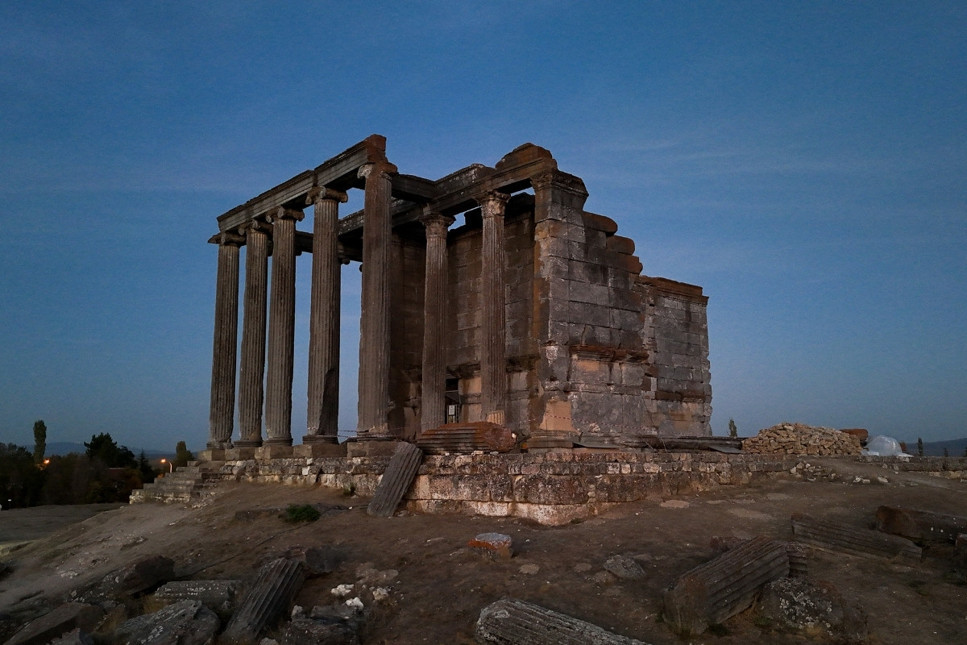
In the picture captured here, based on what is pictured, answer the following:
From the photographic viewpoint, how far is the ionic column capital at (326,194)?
2053 cm

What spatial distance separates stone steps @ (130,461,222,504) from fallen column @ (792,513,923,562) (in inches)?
600

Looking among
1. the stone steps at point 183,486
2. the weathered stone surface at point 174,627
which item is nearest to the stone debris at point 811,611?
the weathered stone surface at point 174,627

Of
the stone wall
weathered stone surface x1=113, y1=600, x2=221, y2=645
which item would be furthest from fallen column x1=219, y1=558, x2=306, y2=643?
the stone wall

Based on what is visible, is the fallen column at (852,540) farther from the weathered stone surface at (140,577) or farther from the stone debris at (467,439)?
the weathered stone surface at (140,577)

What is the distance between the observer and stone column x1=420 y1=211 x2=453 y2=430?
20.5 metres

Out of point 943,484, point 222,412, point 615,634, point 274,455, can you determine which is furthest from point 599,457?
point 222,412

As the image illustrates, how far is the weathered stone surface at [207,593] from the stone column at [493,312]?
968cm

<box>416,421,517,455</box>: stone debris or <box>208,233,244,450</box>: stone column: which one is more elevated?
<box>208,233,244,450</box>: stone column

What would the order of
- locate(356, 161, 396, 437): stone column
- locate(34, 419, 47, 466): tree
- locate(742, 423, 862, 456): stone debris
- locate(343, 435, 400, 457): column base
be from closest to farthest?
locate(343, 435, 400, 457): column base → locate(356, 161, 396, 437): stone column → locate(742, 423, 862, 456): stone debris → locate(34, 419, 47, 466): tree

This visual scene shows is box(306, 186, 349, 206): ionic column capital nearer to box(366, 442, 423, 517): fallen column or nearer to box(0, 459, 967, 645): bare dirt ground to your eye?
box(0, 459, 967, 645): bare dirt ground

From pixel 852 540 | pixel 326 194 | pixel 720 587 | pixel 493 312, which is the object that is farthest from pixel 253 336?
pixel 720 587

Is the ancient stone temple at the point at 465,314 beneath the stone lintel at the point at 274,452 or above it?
above

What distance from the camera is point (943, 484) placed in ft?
44.9

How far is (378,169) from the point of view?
18969mm
